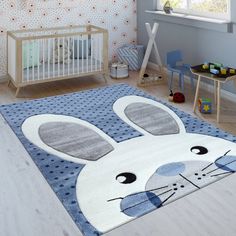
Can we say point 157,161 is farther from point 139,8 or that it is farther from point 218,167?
point 139,8

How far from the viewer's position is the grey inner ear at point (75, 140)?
243cm

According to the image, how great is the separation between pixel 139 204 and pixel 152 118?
1.21 metres

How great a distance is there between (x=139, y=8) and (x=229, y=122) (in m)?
2.34

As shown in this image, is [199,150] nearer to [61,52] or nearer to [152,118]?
[152,118]

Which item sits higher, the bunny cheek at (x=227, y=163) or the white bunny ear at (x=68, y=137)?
the white bunny ear at (x=68, y=137)

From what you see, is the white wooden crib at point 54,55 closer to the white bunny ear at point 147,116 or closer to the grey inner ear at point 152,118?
the white bunny ear at point 147,116

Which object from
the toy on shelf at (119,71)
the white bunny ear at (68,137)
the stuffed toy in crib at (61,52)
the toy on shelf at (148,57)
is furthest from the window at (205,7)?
the white bunny ear at (68,137)

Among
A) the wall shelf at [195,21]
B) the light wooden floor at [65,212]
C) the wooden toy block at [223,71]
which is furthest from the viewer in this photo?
the wall shelf at [195,21]

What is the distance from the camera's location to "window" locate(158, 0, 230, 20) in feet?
Answer: 11.2

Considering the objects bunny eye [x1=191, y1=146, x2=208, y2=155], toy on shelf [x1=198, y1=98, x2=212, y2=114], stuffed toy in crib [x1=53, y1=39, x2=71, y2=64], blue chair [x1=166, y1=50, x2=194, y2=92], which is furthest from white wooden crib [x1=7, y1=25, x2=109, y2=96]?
bunny eye [x1=191, y1=146, x2=208, y2=155]

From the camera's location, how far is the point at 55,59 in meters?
3.92

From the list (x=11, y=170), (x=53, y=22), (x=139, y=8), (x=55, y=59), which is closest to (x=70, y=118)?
(x=11, y=170)

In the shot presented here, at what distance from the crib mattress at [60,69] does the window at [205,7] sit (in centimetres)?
111

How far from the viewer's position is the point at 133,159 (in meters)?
2.34
